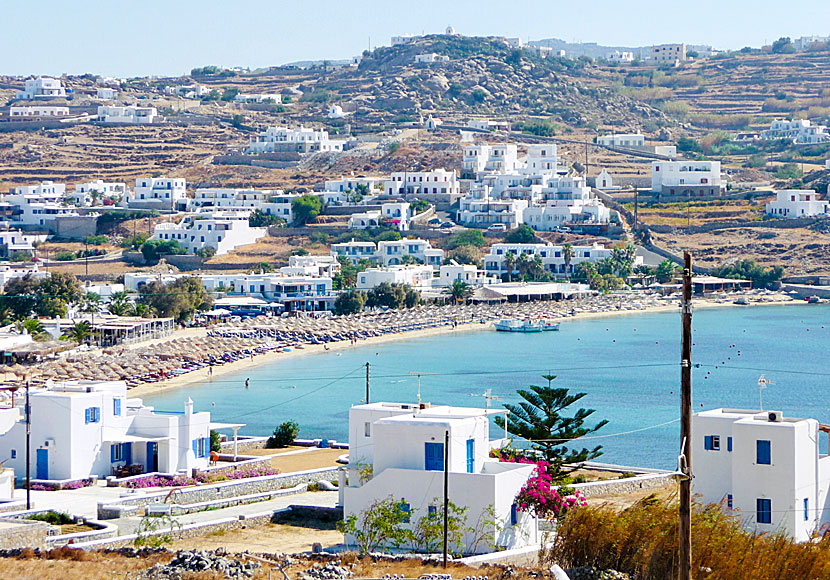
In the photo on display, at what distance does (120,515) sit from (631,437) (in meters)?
16.2

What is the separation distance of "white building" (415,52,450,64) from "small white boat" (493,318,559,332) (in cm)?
7060

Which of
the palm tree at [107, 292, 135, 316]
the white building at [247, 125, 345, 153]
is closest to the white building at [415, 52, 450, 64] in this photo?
the white building at [247, 125, 345, 153]

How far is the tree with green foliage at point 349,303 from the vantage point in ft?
189

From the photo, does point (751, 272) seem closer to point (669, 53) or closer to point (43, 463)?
point (43, 463)

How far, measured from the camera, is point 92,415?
71.3 ft

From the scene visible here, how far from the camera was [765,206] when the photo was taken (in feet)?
255

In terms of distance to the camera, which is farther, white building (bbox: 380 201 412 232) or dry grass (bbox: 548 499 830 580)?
white building (bbox: 380 201 412 232)

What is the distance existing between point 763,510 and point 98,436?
419 inches

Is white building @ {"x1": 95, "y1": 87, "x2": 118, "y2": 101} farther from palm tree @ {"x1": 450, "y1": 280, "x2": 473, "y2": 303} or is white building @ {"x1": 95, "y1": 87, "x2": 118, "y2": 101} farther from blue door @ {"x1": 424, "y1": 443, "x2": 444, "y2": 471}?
blue door @ {"x1": 424, "y1": 443, "x2": 444, "y2": 471}

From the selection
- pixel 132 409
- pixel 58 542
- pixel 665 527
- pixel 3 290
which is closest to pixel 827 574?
pixel 665 527

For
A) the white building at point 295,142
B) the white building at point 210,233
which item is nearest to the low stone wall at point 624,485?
the white building at point 210,233

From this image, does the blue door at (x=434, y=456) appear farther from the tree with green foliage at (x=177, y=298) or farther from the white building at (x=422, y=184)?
the white building at (x=422, y=184)

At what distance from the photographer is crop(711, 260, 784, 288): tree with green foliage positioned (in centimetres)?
6988

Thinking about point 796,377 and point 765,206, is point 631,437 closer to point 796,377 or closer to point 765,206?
point 796,377
